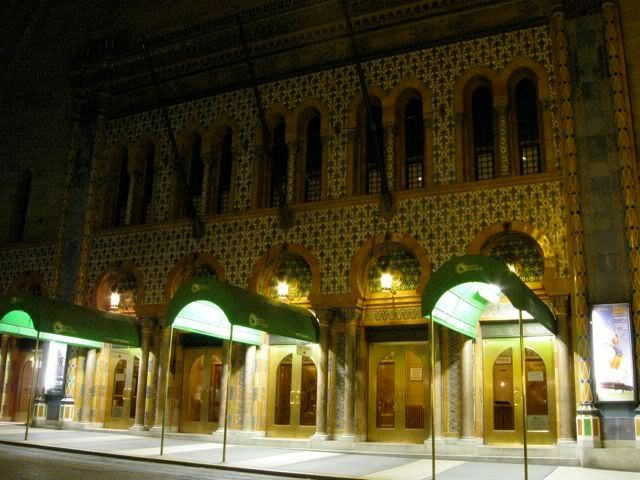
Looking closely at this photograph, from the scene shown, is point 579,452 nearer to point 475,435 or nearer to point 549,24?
point 475,435

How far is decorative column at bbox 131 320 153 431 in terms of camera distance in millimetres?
22391

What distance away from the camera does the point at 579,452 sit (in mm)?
16109

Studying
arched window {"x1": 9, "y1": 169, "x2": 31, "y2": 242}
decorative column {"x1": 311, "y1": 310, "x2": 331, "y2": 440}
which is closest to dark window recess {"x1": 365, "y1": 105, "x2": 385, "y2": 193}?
decorative column {"x1": 311, "y1": 310, "x2": 331, "y2": 440}

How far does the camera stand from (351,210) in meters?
20.5

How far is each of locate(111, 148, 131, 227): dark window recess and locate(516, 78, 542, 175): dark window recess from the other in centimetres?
1438

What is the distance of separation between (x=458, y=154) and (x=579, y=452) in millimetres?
8563

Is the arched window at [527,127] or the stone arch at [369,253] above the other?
the arched window at [527,127]

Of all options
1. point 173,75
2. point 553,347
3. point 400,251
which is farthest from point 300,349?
point 173,75

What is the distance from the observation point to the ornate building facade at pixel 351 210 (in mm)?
17641

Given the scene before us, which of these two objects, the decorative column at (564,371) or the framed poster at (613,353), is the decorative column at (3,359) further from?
the framed poster at (613,353)

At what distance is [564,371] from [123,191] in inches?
680

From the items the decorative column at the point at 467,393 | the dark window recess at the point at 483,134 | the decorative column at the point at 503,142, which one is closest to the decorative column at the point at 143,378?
the decorative column at the point at 467,393

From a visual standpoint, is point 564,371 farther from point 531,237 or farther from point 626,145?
point 626,145

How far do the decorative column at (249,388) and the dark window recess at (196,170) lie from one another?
19.8 feet
